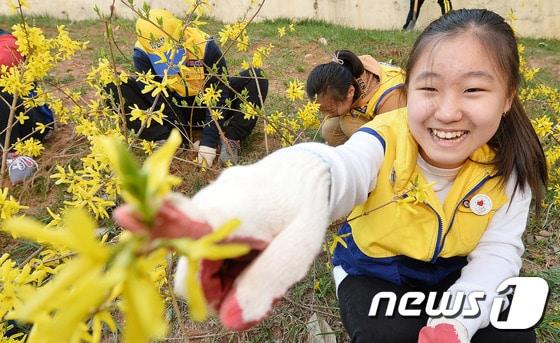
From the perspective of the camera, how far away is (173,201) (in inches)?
18.6

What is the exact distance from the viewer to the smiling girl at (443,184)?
1104mm

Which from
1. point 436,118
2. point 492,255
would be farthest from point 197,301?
point 492,255

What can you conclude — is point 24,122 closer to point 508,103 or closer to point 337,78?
point 337,78

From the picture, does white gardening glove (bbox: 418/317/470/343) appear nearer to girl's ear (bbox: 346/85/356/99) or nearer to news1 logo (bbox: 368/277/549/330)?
news1 logo (bbox: 368/277/549/330)

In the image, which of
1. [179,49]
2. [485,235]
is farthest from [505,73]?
[179,49]

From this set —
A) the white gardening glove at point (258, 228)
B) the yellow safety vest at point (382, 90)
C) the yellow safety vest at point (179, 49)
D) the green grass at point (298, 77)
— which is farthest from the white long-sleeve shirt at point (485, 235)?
the yellow safety vest at point (382, 90)

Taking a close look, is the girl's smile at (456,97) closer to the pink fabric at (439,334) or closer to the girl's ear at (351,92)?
the pink fabric at (439,334)

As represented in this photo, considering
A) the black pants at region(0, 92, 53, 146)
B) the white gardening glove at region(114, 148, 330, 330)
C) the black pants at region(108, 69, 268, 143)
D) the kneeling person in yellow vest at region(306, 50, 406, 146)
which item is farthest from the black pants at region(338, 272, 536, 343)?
the black pants at region(0, 92, 53, 146)

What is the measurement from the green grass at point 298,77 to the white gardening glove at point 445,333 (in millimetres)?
552

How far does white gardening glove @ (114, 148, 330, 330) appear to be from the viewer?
0.57m

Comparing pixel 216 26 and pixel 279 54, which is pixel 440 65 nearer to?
pixel 279 54

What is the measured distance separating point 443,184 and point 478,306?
0.35 m

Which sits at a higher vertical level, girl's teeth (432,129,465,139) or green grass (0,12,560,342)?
girl's teeth (432,129,465,139)

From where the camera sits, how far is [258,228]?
626 millimetres
